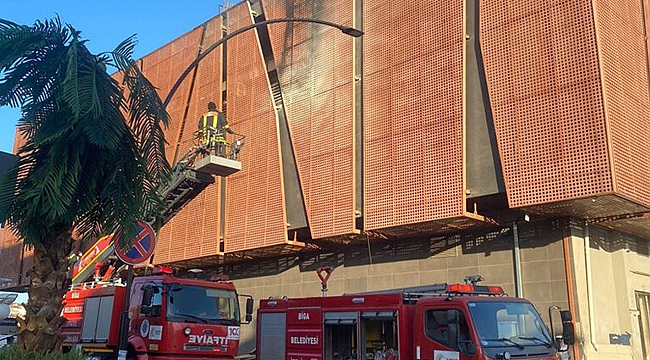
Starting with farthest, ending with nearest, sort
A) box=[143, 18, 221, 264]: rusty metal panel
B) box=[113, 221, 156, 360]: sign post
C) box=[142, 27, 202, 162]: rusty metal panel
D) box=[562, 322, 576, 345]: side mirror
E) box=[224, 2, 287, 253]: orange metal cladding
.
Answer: box=[142, 27, 202, 162]: rusty metal panel, box=[143, 18, 221, 264]: rusty metal panel, box=[224, 2, 287, 253]: orange metal cladding, box=[562, 322, 576, 345]: side mirror, box=[113, 221, 156, 360]: sign post

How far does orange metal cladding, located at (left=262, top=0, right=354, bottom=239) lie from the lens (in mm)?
19375

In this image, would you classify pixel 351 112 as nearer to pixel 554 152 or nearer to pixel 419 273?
pixel 419 273

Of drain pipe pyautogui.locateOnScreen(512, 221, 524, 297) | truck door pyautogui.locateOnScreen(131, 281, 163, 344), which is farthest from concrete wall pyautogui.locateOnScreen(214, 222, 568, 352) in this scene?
truck door pyautogui.locateOnScreen(131, 281, 163, 344)

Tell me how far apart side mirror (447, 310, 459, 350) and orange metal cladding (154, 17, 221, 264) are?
51.6ft

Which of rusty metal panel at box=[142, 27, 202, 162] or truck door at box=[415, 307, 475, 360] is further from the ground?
rusty metal panel at box=[142, 27, 202, 162]

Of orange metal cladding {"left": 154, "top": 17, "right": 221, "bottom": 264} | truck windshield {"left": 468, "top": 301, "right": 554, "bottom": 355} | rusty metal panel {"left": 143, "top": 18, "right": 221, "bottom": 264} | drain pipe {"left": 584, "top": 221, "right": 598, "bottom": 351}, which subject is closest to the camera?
truck windshield {"left": 468, "top": 301, "right": 554, "bottom": 355}

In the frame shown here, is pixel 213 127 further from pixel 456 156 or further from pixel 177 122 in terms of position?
pixel 177 122

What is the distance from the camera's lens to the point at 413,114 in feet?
57.5

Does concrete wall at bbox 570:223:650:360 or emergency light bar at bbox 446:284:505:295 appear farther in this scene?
concrete wall at bbox 570:223:650:360

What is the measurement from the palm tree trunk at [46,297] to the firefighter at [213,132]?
1109cm

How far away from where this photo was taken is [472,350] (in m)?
8.73

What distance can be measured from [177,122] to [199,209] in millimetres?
4653

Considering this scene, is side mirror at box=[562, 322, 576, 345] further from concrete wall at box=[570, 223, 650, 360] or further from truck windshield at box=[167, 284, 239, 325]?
truck windshield at box=[167, 284, 239, 325]

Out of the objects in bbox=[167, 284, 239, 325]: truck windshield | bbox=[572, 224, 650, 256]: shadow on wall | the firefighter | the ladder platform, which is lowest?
bbox=[167, 284, 239, 325]: truck windshield
